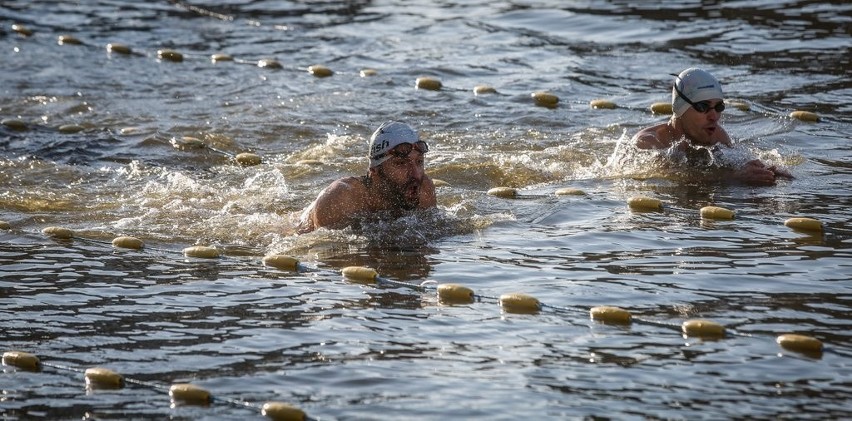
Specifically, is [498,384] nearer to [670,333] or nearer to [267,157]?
[670,333]

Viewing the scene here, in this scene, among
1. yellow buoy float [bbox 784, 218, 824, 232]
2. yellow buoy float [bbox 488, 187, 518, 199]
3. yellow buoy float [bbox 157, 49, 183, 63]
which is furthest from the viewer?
yellow buoy float [bbox 157, 49, 183, 63]

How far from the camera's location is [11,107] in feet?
51.3

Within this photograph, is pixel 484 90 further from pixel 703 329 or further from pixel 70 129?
pixel 703 329

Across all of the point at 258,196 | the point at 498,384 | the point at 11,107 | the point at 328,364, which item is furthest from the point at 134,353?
the point at 11,107

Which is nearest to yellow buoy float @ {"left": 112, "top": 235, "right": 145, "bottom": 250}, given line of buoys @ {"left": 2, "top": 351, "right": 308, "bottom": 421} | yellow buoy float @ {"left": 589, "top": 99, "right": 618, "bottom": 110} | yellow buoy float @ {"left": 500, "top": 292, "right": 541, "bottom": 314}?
line of buoys @ {"left": 2, "top": 351, "right": 308, "bottom": 421}

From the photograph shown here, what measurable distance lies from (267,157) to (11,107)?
165 inches

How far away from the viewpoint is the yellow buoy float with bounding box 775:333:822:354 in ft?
22.6

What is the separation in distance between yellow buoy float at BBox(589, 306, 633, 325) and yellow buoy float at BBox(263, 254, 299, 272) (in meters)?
2.44

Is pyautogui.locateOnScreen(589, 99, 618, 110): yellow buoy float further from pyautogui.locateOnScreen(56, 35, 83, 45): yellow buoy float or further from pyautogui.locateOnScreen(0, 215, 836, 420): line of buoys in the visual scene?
pyautogui.locateOnScreen(56, 35, 83, 45): yellow buoy float

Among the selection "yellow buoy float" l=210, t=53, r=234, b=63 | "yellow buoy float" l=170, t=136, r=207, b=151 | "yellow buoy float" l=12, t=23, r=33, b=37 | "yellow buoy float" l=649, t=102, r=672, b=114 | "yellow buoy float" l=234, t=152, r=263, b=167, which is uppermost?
"yellow buoy float" l=12, t=23, r=33, b=37

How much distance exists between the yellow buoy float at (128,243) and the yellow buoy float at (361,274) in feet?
6.53

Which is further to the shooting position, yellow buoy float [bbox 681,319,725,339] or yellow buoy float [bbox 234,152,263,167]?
yellow buoy float [bbox 234,152,263,167]

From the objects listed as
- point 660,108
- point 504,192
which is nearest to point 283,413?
point 504,192

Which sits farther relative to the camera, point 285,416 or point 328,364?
point 328,364
